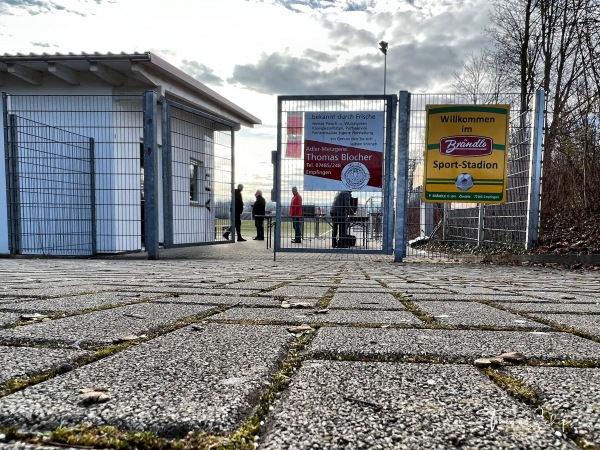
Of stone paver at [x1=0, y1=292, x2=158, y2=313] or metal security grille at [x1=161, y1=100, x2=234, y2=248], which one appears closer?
stone paver at [x1=0, y1=292, x2=158, y2=313]

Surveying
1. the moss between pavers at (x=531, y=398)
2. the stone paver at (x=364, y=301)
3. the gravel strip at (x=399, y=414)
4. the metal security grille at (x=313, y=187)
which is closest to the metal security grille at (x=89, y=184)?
the metal security grille at (x=313, y=187)

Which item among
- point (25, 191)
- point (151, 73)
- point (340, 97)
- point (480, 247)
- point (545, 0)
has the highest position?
point (545, 0)

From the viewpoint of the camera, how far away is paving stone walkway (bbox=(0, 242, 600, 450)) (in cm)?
81

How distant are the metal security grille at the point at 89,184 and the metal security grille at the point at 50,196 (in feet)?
0.06

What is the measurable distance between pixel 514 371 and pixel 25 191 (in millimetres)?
9066

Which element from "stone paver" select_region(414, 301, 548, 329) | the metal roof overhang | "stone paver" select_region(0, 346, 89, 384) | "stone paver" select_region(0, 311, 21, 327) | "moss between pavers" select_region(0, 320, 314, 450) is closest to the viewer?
"moss between pavers" select_region(0, 320, 314, 450)

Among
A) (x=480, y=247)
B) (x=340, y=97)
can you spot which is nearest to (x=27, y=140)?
(x=340, y=97)

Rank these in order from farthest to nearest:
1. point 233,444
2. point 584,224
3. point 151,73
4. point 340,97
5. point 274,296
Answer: point 151,73
point 584,224
point 340,97
point 274,296
point 233,444

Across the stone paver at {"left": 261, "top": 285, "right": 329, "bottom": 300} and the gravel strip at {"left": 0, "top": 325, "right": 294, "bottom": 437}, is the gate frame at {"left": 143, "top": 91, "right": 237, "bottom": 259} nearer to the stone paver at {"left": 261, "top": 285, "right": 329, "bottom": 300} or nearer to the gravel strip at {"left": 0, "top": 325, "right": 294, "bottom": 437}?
the stone paver at {"left": 261, "top": 285, "right": 329, "bottom": 300}

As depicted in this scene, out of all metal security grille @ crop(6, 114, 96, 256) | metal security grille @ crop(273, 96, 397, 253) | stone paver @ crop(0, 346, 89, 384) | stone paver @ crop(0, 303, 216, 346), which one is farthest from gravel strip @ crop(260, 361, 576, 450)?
metal security grille @ crop(6, 114, 96, 256)

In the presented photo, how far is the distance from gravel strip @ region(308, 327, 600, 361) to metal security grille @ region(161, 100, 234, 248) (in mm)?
6542

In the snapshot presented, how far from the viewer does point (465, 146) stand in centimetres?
726

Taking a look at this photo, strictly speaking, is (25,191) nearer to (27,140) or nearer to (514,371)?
(27,140)

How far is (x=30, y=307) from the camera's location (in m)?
2.19
